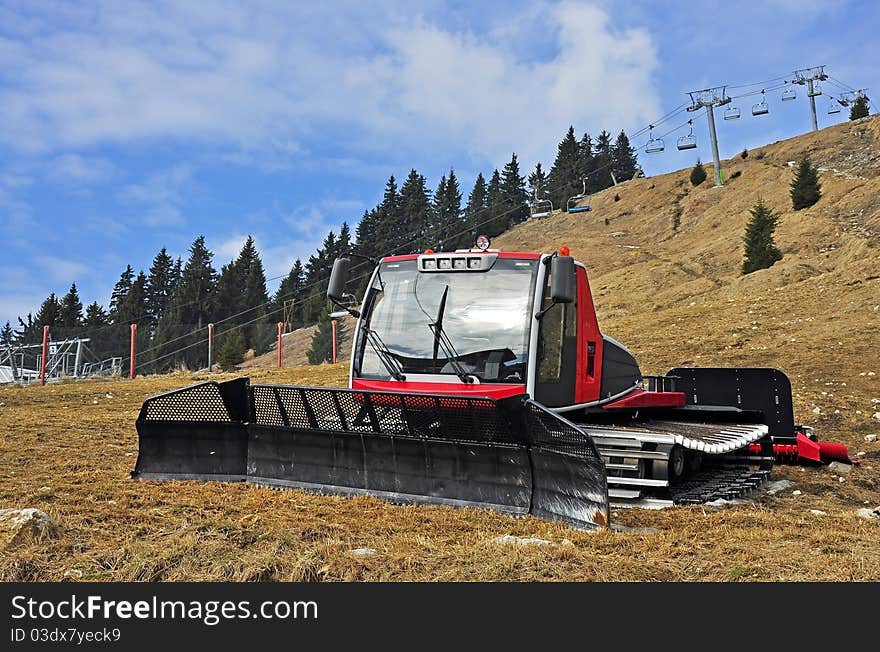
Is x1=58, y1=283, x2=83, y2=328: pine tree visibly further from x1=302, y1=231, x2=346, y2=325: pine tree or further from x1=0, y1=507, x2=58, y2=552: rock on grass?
x1=0, y1=507, x2=58, y2=552: rock on grass

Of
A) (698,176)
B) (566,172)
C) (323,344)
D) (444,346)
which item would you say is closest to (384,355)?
(444,346)

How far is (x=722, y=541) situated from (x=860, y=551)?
2.94 feet

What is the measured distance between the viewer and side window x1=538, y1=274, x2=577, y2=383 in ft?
25.8

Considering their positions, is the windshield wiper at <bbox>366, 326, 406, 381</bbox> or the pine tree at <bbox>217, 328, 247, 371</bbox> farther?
the pine tree at <bbox>217, 328, 247, 371</bbox>

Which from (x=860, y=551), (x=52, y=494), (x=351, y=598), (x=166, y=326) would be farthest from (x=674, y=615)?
(x=166, y=326)

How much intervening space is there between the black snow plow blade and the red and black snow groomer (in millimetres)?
13

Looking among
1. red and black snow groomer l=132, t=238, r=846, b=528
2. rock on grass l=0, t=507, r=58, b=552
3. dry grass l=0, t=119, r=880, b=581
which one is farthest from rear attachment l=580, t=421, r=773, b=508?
rock on grass l=0, t=507, r=58, b=552

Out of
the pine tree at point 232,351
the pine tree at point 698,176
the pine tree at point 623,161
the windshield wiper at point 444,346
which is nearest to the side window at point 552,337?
the windshield wiper at point 444,346

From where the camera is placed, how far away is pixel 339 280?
8.34 meters

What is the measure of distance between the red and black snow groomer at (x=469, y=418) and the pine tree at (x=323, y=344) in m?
25.9

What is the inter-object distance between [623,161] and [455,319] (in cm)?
10505

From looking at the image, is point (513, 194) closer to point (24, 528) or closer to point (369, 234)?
point (369, 234)

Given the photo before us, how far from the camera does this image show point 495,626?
3703 millimetres

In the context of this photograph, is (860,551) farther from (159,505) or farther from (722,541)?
(159,505)
